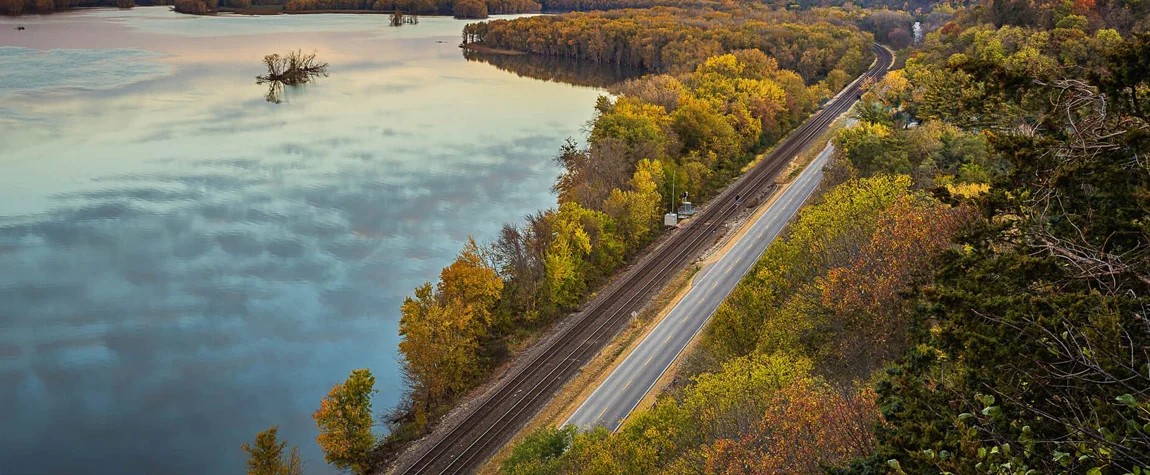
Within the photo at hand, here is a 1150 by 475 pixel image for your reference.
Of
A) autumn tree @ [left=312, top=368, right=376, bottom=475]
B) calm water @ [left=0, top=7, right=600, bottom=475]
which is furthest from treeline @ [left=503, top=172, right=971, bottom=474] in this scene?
calm water @ [left=0, top=7, right=600, bottom=475]

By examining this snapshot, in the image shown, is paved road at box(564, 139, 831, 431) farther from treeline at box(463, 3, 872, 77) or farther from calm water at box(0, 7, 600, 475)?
treeline at box(463, 3, 872, 77)

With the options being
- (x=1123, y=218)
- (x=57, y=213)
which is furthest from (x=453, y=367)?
(x=57, y=213)

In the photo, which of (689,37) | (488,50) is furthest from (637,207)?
(488,50)

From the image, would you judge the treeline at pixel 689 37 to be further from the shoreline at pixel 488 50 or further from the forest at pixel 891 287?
the forest at pixel 891 287

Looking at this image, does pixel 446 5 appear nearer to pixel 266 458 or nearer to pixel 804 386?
pixel 266 458

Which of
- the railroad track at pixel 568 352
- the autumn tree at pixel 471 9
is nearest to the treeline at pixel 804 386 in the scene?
the railroad track at pixel 568 352

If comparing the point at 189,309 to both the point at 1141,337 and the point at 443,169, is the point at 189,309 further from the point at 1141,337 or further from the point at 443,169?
the point at 1141,337

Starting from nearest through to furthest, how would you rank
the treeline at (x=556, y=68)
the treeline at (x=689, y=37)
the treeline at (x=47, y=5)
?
the treeline at (x=689, y=37), the treeline at (x=556, y=68), the treeline at (x=47, y=5)
